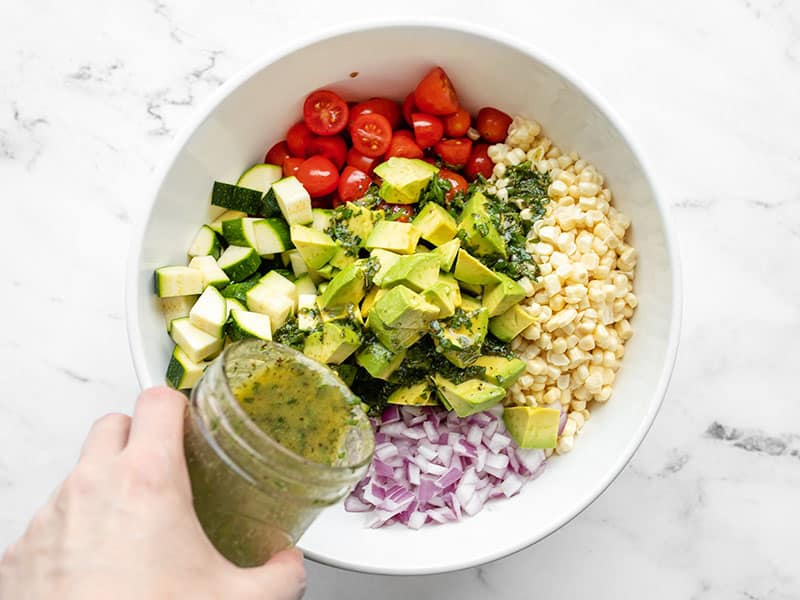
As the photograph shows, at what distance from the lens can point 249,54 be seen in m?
2.30

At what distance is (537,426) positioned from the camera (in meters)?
2.02

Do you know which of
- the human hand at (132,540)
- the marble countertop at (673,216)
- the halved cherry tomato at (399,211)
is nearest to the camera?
the human hand at (132,540)

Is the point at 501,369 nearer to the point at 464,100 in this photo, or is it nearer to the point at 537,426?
the point at 537,426

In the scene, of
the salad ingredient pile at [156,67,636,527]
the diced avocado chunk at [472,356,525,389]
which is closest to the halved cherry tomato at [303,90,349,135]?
the salad ingredient pile at [156,67,636,527]

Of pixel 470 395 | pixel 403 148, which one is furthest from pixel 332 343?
pixel 403 148

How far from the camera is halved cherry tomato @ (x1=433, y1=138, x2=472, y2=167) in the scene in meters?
2.16

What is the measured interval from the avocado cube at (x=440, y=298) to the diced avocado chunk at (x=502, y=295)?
0.12 metres

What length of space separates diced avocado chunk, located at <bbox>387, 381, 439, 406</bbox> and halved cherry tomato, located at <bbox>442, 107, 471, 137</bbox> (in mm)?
653

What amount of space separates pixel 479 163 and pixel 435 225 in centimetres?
30

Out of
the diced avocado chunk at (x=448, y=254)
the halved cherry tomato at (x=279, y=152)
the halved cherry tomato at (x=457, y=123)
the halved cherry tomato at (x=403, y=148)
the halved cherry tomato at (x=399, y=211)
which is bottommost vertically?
the halved cherry tomato at (x=279, y=152)

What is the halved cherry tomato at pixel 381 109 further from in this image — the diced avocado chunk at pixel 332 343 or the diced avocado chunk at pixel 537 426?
the diced avocado chunk at pixel 537 426

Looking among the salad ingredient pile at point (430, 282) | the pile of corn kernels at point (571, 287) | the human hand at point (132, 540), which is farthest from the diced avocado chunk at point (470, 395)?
the human hand at point (132, 540)

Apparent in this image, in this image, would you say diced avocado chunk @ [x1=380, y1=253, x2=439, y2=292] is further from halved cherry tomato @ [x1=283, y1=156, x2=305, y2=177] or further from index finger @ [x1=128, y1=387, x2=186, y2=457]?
index finger @ [x1=128, y1=387, x2=186, y2=457]

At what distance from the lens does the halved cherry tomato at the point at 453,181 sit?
2121mm
